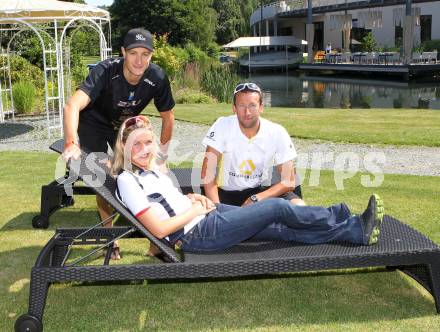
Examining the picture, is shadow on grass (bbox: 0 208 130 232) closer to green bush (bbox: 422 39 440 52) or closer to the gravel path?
the gravel path

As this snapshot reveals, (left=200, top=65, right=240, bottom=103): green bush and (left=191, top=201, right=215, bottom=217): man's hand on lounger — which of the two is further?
(left=200, top=65, right=240, bottom=103): green bush

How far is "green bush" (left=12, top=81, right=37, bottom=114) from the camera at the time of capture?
16375 mm

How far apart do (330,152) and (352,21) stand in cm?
4815

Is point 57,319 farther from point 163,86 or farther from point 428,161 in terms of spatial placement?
point 428,161

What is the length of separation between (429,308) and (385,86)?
29.7 metres

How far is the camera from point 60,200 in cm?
607

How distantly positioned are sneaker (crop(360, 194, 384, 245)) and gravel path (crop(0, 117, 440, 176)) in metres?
4.79

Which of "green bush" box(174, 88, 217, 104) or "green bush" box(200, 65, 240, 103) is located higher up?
"green bush" box(200, 65, 240, 103)

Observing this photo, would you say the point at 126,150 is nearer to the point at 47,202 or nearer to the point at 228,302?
the point at 228,302

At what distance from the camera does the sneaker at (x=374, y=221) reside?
3.75m

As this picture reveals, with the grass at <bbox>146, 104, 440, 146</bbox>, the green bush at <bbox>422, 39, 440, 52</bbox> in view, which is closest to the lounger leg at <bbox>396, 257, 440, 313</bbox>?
the grass at <bbox>146, 104, 440, 146</bbox>

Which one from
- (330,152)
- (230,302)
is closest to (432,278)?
(230,302)

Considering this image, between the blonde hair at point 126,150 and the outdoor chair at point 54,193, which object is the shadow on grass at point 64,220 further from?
the blonde hair at point 126,150

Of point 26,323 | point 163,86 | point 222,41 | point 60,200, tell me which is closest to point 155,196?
point 26,323
